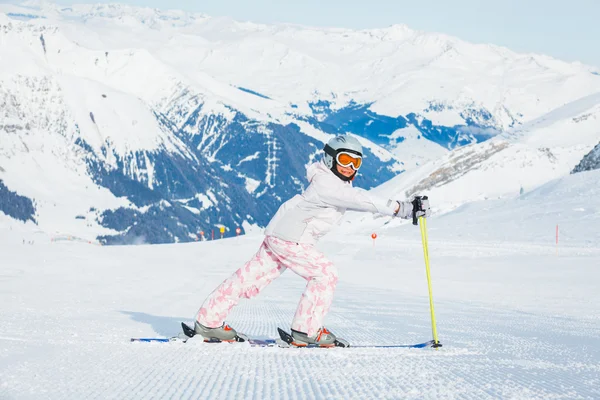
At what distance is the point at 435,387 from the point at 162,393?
1697 mm

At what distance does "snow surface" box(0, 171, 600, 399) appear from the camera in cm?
452

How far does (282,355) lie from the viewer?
606cm

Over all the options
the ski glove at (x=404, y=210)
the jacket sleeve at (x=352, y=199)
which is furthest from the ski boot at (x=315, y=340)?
the ski glove at (x=404, y=210)

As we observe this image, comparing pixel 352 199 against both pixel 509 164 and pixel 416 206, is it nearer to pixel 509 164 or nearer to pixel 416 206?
pixel 416 206

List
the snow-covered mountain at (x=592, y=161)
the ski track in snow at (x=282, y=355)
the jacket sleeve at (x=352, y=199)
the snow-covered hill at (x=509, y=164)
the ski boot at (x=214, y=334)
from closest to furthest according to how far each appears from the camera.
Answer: the ski track in snow at (x=282, y=355) → the jacket sleeve at (x=352, y=199) → the ski boot at (x=214, y=334) → the snow-covered mountain at (x=592, y=161) → the snow-covered hill at (x=509, y=164)

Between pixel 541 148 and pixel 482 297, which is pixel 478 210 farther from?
pixel 541 148

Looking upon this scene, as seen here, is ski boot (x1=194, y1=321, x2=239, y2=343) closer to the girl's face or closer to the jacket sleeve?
the jacket sleeve

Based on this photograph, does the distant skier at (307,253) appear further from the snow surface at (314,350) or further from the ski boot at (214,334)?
the snow surface at (314,350)

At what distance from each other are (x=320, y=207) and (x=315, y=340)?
1.21 m

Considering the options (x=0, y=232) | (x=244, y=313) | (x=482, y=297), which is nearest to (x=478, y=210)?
(x=0, y=232)

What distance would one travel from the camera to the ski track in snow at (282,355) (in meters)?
4.44

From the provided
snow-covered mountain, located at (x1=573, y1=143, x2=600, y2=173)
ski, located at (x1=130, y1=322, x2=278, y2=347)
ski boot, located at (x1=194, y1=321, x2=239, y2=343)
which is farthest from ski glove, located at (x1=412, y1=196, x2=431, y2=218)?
snow-covered mountain, located at (x1=573, y1=143, x2=600, y2=173)

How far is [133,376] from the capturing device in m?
4.81

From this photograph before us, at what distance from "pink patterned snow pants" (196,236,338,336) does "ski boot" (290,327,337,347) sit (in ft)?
0.15
